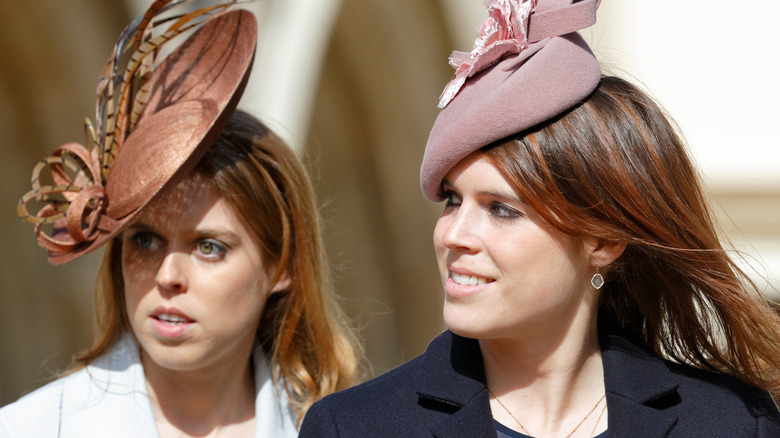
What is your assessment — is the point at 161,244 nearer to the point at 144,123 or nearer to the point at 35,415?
the point at 144,123

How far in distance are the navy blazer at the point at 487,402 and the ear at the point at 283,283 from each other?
66cm

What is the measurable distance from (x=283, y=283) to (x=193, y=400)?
17.0 inches

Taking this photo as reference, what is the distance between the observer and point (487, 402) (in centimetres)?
224

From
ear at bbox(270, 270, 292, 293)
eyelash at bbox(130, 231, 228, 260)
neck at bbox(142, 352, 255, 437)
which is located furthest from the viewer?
ear at bbox(270, 270, 292, 293)

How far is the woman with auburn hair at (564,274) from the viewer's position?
6.91 ft

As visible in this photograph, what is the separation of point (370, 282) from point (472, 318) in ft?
16.0

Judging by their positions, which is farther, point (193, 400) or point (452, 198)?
point (193, 400)

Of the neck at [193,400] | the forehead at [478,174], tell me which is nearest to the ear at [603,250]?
the forehead at [478,174]

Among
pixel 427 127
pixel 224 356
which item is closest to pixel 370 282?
pixel 427 127

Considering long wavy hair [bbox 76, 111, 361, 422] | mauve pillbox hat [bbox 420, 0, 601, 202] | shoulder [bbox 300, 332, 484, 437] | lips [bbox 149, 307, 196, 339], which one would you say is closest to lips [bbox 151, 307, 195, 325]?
lips [bbox 149, 307, 196, 339]

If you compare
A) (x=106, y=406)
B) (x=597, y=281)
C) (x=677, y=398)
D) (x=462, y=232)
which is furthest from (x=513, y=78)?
(x=106, y=406)

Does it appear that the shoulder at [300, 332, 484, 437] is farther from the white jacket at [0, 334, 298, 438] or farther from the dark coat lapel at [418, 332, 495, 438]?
the white jacket at [0, 334, 298, 438]

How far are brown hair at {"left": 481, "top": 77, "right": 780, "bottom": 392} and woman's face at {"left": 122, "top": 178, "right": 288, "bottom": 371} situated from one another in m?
0.93

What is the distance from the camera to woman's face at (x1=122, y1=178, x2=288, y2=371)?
104 inches
